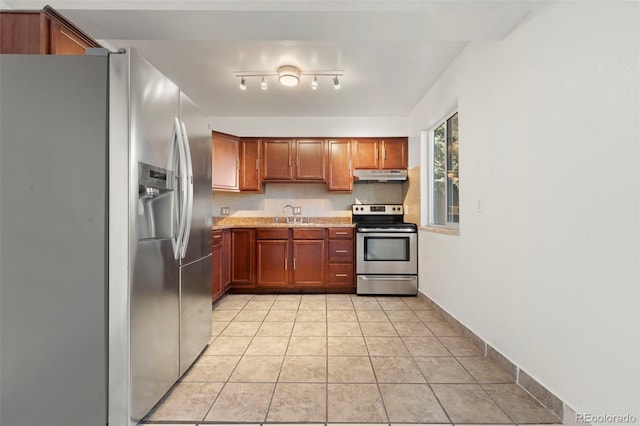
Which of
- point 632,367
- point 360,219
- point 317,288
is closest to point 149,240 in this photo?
point 632,367

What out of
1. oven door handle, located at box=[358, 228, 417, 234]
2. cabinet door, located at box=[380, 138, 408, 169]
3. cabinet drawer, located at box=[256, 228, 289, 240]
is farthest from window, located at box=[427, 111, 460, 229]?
cabinet drawer, located at box=[256, 228, 289, 240]

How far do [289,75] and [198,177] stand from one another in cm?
144

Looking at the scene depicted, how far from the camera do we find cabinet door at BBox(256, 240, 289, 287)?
3.87m

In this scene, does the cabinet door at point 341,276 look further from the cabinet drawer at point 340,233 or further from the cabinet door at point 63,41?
the cabinet door at point 63,41

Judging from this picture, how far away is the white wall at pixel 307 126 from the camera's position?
423 cm

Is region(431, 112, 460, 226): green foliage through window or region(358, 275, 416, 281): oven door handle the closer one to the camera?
region(431, 112, 460, 226): green foliage through window

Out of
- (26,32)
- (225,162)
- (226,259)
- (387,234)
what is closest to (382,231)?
(387,234)

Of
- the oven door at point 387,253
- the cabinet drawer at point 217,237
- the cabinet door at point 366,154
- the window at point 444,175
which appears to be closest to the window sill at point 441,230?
the window at point 444,175

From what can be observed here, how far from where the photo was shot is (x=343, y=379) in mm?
1812

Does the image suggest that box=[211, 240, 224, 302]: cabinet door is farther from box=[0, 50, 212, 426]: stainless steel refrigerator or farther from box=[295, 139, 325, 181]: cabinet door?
box=[0, 50, 212, 426]: stainless steel refrigerator

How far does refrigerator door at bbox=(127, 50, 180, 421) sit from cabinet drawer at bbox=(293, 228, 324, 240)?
2.27 m

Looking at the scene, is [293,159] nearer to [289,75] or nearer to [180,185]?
[289,75]

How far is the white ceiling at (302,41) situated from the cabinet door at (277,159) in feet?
1.36

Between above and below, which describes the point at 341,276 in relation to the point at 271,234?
below
